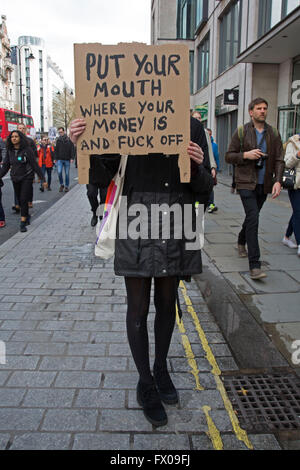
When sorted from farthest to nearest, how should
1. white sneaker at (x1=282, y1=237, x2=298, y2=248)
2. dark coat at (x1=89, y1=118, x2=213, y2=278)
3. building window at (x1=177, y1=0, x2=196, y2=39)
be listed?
building window at (x1=177, y1=0, x2=196, y2=39) → white sneaker at (x1=282, y1=237, x2=298, y2=248) → dark coat at (x1=89, y1=118, x2=213, y2=278)

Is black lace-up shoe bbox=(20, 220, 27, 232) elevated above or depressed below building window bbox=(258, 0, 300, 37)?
below

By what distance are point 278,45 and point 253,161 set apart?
30.7 feet

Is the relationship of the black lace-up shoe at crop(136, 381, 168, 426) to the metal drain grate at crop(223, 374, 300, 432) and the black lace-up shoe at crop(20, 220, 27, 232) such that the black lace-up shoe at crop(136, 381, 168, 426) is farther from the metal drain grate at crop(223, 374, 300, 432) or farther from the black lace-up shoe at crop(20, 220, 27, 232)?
the black lace-up shoe at crop(20, 220, 27, 232)

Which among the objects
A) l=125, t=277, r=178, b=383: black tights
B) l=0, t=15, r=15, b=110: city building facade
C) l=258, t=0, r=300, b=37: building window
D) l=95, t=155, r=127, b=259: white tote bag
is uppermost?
l=0, t=15, r=15, b=110: city building facade

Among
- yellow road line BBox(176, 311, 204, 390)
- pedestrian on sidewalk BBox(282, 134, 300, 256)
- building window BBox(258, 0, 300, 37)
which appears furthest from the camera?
building window BBox(258, 0, 300, 37)

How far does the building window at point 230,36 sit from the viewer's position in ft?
59.0

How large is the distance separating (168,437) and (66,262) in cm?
392

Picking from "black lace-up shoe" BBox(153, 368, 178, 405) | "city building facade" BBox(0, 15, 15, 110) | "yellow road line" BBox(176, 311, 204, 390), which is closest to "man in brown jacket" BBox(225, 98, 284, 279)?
"yellow road line" BBox(176, 311, 204, 390)

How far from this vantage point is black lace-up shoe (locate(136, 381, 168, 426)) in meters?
2.51

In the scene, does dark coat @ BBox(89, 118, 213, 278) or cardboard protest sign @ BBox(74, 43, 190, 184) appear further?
dark coat @ BBox(89, 118, 213, 278)

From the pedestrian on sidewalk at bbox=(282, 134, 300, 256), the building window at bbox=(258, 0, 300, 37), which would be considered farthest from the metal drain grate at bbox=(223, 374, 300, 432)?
the building window at bbox=(258, 0, 300, 37)

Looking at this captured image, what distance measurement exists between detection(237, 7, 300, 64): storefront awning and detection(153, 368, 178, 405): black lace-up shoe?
33.6 ft
